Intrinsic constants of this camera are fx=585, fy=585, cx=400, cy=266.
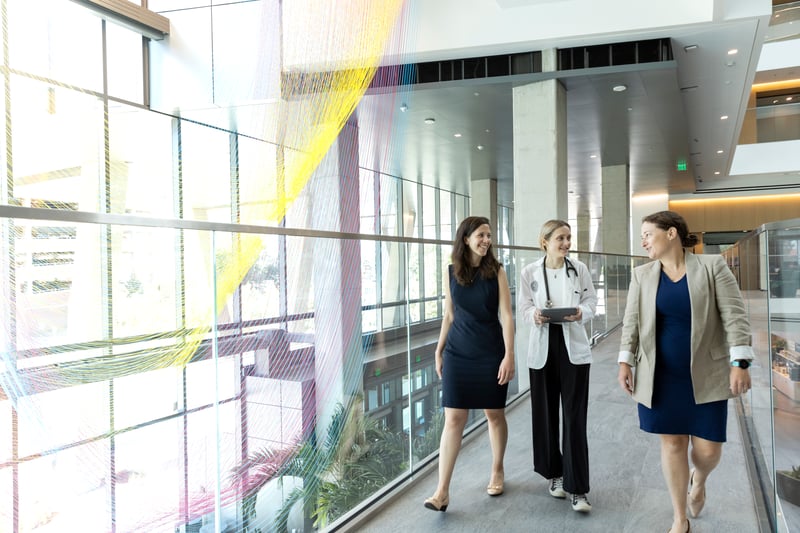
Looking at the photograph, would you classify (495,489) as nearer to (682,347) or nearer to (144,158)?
(682,347)

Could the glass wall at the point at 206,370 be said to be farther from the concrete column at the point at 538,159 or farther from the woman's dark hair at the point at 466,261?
the concrete column at the point at 538,159

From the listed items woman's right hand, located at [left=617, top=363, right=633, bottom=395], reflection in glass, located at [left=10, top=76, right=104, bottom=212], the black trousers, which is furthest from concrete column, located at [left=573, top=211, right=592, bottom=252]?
woman's right hand, located at [left=617, top=363, right=633, bottom=395]

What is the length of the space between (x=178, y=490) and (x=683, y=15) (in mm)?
8134

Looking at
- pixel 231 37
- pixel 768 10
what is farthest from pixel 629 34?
pixel 231 37

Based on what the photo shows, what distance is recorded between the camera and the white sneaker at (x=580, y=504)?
3.12 metres

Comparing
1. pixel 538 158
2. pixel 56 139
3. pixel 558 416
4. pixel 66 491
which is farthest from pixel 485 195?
pixel 66 491

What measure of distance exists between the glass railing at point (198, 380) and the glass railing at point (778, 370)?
2.00 m

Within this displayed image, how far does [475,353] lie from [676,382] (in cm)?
100

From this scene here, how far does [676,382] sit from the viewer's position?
2.70 metres

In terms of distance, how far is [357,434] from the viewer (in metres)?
4.32

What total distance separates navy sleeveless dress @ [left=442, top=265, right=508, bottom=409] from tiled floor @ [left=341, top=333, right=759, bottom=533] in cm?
59

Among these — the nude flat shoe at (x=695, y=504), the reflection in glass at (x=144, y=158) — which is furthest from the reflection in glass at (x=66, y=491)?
the reflection in glass at (x=144, y=158)

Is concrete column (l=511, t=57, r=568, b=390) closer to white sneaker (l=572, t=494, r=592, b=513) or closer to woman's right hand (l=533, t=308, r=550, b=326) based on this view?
woman's right hand (l=533, t=308, r=550, b=326)

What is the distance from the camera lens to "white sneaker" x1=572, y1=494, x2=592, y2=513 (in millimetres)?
3117
